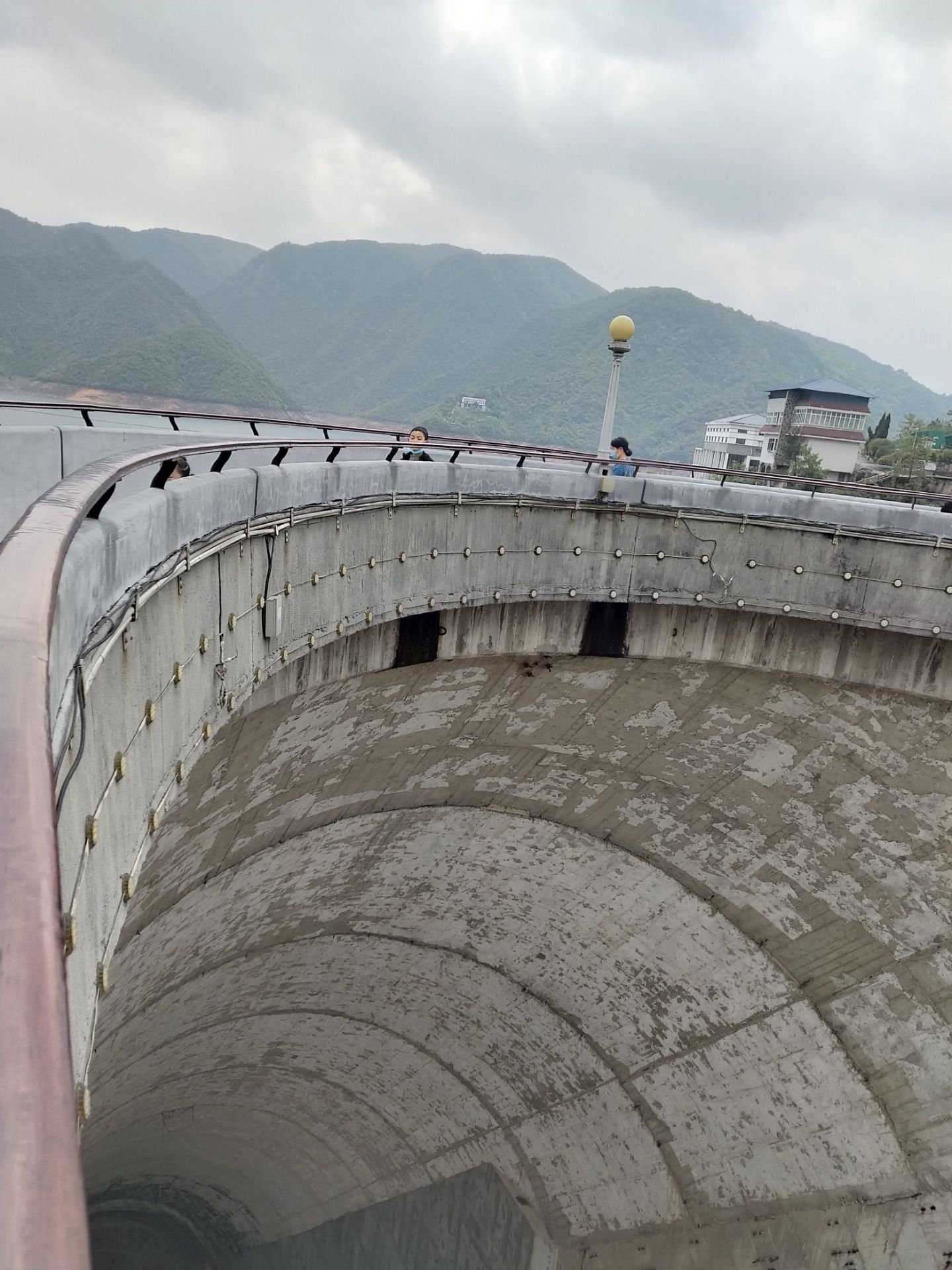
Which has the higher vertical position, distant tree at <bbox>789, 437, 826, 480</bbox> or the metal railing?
distant tree at <bbox>789, 437, 826, 480</bbox>

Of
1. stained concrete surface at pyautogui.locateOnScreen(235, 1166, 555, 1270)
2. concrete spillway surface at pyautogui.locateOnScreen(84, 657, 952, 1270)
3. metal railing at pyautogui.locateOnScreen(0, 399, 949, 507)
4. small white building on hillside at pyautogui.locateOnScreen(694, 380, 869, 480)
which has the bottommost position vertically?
stained concrete surface at pyautogui.locateOnScreen(235, 1166, 555, 1270)

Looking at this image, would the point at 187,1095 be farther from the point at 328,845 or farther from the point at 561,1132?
the point at 328,845

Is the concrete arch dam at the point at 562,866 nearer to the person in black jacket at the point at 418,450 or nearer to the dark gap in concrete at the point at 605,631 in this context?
the dark gap in concrete at the point at 605,631

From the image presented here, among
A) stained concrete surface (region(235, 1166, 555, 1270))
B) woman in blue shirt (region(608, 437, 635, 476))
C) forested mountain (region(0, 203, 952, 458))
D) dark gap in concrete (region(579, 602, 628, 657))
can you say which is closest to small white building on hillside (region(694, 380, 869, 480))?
forested mountain (region(0, 203, 952, 458))

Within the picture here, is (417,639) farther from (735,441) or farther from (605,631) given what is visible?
(735,441)

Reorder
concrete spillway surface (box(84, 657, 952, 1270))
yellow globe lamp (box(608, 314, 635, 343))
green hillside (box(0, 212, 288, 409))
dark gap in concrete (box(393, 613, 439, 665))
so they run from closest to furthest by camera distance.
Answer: dark gap in concrete (box(393, 613, 439, 665)) → concrete spillway surface (box(84, 657, 952, 1270)) → yellow globe lamp (box(608, 314, 635, 343)) → green hillside (box(0, 212, 288, 409))

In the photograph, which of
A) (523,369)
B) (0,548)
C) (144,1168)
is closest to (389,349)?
(523,369)

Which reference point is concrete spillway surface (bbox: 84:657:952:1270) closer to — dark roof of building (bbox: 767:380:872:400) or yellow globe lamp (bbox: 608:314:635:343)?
yellow globe lamp (bbox: 608:314:635:343)
